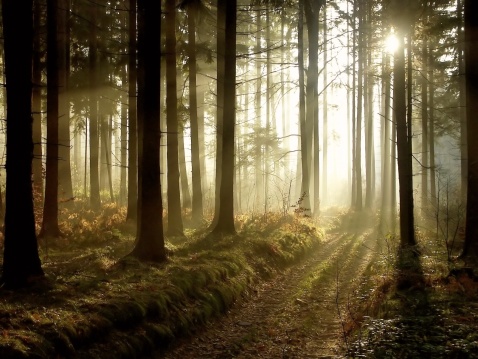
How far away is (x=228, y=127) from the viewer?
1452 cm

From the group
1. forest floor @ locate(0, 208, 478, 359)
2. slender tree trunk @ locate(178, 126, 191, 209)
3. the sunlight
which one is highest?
the sunlight

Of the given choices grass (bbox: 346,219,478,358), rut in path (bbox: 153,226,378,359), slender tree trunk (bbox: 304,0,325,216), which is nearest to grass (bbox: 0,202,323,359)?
rut in path (bbox: 153,226,378,359)

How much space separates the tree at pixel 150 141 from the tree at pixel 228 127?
12.5 ft

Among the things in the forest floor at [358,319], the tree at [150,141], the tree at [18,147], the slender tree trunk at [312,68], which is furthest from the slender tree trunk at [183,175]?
the tree at [18,147]

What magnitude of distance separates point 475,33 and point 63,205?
15893 mm

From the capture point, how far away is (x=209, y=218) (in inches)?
756

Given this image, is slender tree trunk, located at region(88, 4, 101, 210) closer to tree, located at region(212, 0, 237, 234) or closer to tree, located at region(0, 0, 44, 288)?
tree, located at region(212, 0, 237, 234)

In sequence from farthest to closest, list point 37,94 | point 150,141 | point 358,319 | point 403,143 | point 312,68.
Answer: point 312,68
point 37,94
point 403,143
point 150,141
point 358,319

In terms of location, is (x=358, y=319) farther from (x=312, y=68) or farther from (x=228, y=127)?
(x=312, y=68)

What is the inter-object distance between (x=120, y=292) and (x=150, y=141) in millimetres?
4037

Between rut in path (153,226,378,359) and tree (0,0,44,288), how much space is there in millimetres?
3057

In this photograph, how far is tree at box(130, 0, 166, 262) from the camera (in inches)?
406

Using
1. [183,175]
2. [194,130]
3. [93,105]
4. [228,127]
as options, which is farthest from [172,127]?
[93,105]

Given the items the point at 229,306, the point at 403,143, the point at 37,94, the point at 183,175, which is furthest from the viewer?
the point at 183,175
